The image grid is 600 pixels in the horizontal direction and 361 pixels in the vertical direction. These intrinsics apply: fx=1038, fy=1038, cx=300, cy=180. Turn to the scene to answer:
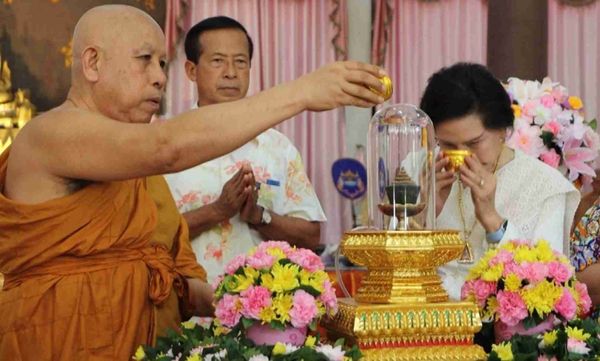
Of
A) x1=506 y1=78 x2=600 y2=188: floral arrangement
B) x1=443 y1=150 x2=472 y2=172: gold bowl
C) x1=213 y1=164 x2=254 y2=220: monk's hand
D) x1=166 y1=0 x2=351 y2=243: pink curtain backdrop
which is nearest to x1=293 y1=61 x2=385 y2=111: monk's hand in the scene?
x1=443 y1=150 x2=472 y2=172: gold bowl

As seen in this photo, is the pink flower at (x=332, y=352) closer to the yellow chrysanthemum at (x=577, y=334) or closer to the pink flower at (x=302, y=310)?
the pink flower at (x=302, y=310)

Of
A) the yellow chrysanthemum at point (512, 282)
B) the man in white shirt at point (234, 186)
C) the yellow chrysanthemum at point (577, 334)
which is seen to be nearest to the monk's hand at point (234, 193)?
the man in white shirt at point (234, 186)

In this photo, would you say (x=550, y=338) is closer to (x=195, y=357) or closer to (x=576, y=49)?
(x=195, y=357)

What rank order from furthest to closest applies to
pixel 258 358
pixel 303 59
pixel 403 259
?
pixel 303 59
pixel 403 259
pixel 258 358

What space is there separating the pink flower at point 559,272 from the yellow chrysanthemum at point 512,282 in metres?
0.08

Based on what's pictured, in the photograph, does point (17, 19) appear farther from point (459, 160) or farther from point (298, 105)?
point (298, 105)

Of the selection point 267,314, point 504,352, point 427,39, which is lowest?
point 504,352

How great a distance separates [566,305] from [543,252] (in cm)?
16

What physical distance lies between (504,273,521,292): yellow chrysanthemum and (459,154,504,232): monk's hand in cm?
60

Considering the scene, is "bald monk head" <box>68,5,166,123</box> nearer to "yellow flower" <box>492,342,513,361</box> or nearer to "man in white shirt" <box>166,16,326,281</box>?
"man in white shirt" <box>166,16,326,281</box>

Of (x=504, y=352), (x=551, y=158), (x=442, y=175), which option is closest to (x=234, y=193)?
(x=442, y=175)

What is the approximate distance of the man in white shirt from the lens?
3779 mm

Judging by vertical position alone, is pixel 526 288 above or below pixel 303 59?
below

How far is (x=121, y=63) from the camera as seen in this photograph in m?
2.76
